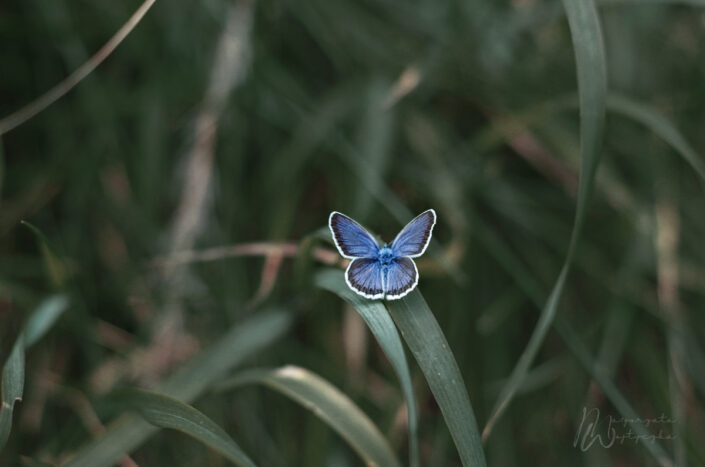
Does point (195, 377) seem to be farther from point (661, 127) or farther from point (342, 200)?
point (661, 127)

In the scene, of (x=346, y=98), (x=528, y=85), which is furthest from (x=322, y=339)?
(x=528, y=85)

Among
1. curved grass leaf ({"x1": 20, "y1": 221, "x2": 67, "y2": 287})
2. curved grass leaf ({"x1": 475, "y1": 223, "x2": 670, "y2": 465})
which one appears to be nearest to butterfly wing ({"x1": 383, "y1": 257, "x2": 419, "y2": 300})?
curved grass leaf ({"x1": 475, "y1": 223, "x2": 670, "y2": 465})

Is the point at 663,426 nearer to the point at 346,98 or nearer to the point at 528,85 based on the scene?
the point at 528,85

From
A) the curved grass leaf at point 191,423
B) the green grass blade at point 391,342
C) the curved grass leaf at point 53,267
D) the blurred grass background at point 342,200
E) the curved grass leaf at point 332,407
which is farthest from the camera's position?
the blurred grass background at point 342,200

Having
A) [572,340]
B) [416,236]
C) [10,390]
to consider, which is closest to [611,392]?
[572,340]

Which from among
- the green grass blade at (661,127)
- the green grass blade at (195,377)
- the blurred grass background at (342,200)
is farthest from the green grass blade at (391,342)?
the green grass blade at (661,127)

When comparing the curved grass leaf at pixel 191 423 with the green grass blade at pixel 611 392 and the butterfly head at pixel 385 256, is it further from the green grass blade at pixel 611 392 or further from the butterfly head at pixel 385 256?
the green grass blade at pixel 611 392
